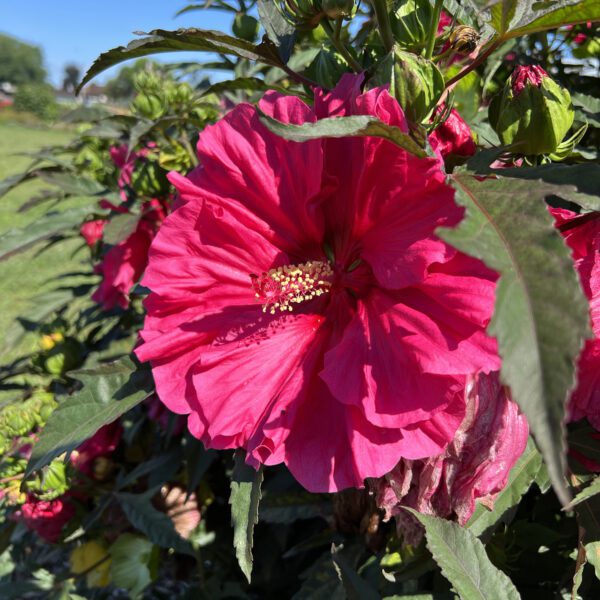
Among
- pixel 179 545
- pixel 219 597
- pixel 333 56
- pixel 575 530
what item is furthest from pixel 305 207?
pixel 219 597

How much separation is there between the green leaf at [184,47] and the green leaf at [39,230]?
65 centimetres

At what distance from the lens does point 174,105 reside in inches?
60.2

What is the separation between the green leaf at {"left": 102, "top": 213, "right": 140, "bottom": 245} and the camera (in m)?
1.19

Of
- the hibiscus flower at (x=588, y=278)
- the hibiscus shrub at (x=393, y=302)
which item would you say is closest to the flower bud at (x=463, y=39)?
the hibiscus shrub at (x=393, y=302)

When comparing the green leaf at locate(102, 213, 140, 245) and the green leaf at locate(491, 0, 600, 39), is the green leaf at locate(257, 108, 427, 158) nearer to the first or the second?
the green leaf at locate(491, 0, 600, 39)

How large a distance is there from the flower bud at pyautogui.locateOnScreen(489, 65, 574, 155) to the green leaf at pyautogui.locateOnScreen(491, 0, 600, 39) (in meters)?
0.06

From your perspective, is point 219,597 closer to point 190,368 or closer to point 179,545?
point 179,545

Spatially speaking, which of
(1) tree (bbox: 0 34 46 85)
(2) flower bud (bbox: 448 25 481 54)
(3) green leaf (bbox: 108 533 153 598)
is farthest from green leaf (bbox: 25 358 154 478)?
(1) tree (bbox: 0 34 46 85)

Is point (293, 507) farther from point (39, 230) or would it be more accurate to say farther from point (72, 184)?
point (72, 184)

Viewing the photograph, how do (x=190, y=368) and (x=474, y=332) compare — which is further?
(x=190, y=368)

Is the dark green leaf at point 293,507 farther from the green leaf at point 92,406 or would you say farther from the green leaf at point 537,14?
the green leaf at point 537,14

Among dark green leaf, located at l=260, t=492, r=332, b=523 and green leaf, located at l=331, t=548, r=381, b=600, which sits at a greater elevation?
green leaf, located at l=331, t=548, r=381, b=600

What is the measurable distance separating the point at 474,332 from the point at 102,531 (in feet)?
4.03

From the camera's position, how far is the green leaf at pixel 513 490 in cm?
71
